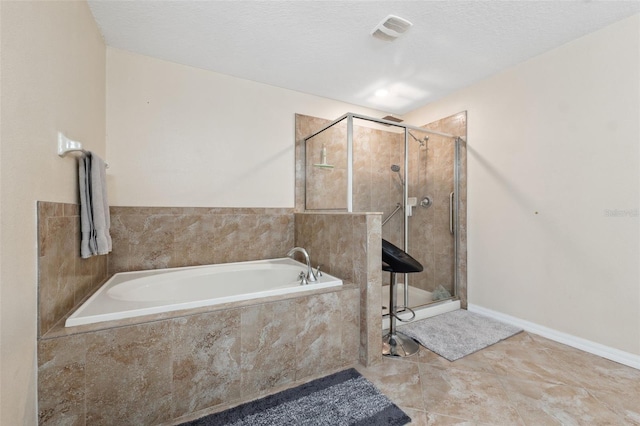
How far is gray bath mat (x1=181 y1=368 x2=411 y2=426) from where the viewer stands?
135 centimetres

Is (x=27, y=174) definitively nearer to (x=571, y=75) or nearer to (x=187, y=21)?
(x=187, y=21)

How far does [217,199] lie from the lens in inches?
103

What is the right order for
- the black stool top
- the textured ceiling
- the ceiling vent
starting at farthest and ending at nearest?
1. the black stool top
2. the ceiling vent
3. the textured ceiling

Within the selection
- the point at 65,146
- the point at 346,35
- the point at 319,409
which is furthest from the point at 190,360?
the point at 346,35

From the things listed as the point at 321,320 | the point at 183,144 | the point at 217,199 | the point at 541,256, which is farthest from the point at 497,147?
the point at 183,144

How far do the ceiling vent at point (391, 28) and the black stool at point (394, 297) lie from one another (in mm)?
1647

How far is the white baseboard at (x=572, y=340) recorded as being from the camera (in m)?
1.85

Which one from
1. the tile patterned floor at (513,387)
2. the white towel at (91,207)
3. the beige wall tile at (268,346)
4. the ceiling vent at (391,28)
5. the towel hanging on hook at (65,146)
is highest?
the ceiling vent at (391,28)

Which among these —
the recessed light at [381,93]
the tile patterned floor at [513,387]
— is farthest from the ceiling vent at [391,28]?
the tile patterned floor at [513,387]

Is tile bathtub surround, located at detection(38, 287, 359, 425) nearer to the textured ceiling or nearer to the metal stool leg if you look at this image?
the metal stool leg

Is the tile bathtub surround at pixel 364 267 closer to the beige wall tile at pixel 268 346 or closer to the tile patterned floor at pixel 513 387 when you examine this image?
Result: the tile patterned floor at pixel 513 387

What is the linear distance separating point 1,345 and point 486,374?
243 centimetres

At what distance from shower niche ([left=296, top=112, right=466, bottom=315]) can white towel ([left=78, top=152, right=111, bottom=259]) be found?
5.93 feet

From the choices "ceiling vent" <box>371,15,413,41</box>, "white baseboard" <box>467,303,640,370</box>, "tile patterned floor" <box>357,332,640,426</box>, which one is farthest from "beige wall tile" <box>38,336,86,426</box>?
"white baseboard" <box>467,303,640,370</box>
